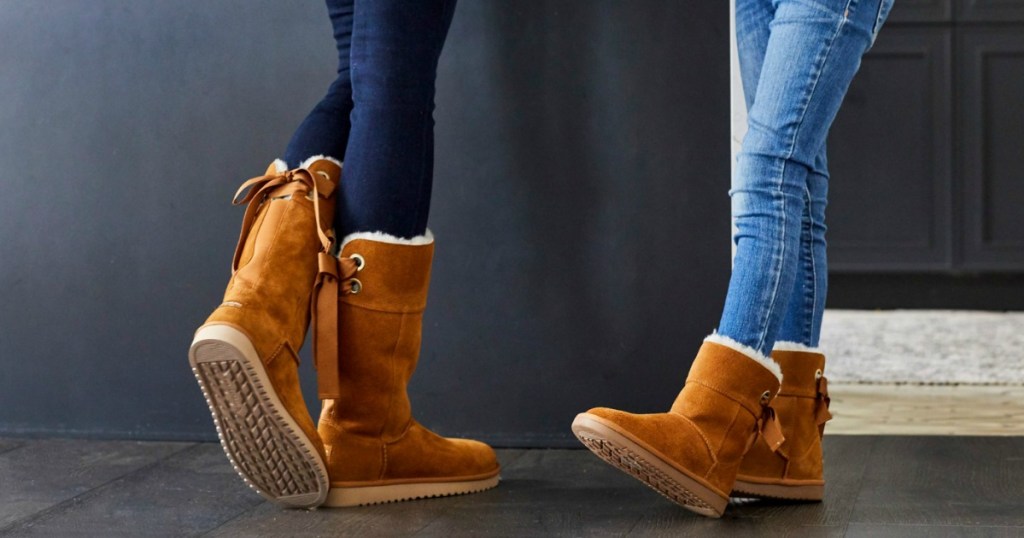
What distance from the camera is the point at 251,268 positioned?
1040 mm

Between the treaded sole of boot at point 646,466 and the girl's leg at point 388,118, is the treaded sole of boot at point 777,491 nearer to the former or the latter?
the treaded sole of boot at point 646,466

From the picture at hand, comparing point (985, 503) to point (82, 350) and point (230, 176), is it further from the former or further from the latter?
point (82, 350)

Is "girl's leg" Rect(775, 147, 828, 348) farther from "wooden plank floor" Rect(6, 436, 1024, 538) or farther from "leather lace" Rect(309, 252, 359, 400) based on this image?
"leather lace" Rect(309, 252, 359, 400)

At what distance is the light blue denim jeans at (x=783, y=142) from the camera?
1.02 metres

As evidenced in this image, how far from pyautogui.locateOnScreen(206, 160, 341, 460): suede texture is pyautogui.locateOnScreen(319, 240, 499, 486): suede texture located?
48 millimetres

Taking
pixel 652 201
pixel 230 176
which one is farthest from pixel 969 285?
pixel 230 176

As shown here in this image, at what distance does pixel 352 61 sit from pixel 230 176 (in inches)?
17.9

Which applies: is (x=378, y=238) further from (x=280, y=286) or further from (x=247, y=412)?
(x=247, y=412)

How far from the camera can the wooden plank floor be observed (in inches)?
40.4

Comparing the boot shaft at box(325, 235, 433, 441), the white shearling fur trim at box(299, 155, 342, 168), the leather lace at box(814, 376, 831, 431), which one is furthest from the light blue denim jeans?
the white shearling fur trim at box(299, 155, 342, 168)

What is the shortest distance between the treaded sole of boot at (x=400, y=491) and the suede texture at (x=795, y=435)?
286 millimetres

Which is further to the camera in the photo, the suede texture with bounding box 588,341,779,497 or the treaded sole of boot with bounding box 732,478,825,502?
the treaded sole of boot with bounding box 732,478,825,502

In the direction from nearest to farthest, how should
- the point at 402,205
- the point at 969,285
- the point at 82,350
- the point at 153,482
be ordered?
the point at 402,205
the point at 153,482
the point at 82,350
the point at 969,285

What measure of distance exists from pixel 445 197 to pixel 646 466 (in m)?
0.60
